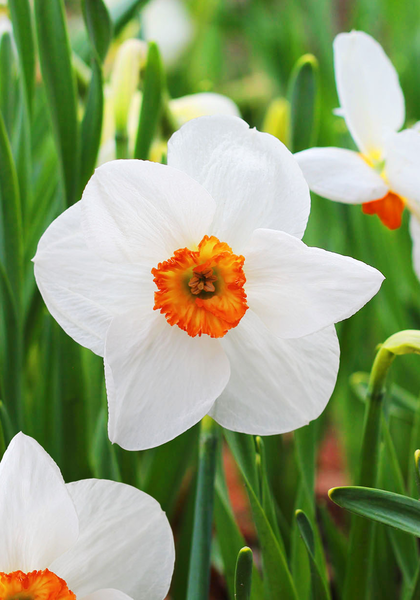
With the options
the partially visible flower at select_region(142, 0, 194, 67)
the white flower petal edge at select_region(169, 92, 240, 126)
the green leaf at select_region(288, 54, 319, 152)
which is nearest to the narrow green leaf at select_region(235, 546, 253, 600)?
the green leaf at select_region(288, 54, 319, 152)

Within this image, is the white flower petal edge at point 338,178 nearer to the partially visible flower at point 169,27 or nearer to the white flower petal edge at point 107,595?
the white flower petal edge at point 107,595

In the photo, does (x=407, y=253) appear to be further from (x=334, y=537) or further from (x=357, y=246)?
(x=334, y=537)

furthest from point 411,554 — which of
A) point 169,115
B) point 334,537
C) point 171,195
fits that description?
point 169,115

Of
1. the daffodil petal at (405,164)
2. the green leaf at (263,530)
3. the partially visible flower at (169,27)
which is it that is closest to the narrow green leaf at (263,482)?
the green leaf at (263,530)

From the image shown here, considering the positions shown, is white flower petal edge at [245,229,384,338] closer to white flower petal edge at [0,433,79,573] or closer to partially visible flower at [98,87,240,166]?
white flower petal edge at [0,433,79,573]

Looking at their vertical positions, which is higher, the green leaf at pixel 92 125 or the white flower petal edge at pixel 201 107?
the white flower petal edge at pixel 201 107
